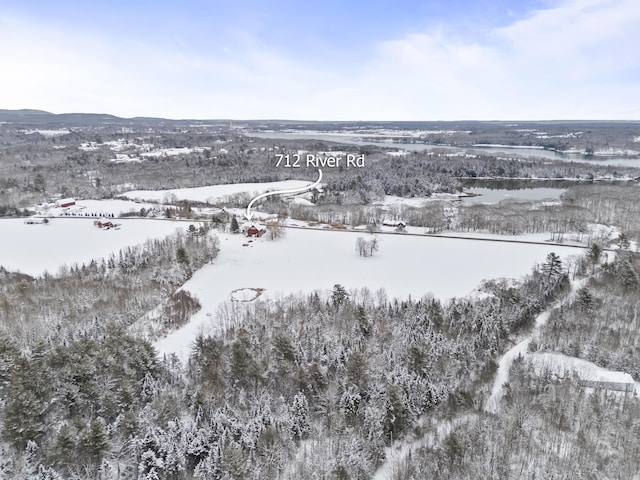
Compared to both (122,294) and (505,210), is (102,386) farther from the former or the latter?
(505,210)

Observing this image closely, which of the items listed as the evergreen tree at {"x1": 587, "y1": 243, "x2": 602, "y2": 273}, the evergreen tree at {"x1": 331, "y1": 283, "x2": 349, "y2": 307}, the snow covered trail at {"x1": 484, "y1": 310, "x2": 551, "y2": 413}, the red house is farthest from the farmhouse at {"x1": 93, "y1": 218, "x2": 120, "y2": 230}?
the evergreen tree at {"x1": 587, "y1": 243, "x2": 602, "y2": 273}

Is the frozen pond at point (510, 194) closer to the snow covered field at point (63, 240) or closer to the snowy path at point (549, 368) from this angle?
the snowy path at point (549, 368)

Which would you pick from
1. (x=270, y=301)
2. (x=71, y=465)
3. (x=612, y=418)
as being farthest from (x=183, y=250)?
(x=612, y=418)

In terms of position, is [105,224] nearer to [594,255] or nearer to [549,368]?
[549,368]

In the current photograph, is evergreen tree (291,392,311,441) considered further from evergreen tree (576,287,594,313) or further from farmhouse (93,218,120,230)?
farmhouse (93,218,120,230)

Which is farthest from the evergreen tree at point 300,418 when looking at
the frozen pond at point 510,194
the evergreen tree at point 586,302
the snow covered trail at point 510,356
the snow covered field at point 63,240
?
the frozen pond at point 510,194

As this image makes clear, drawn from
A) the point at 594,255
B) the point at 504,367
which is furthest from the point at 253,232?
the point at 594,255
